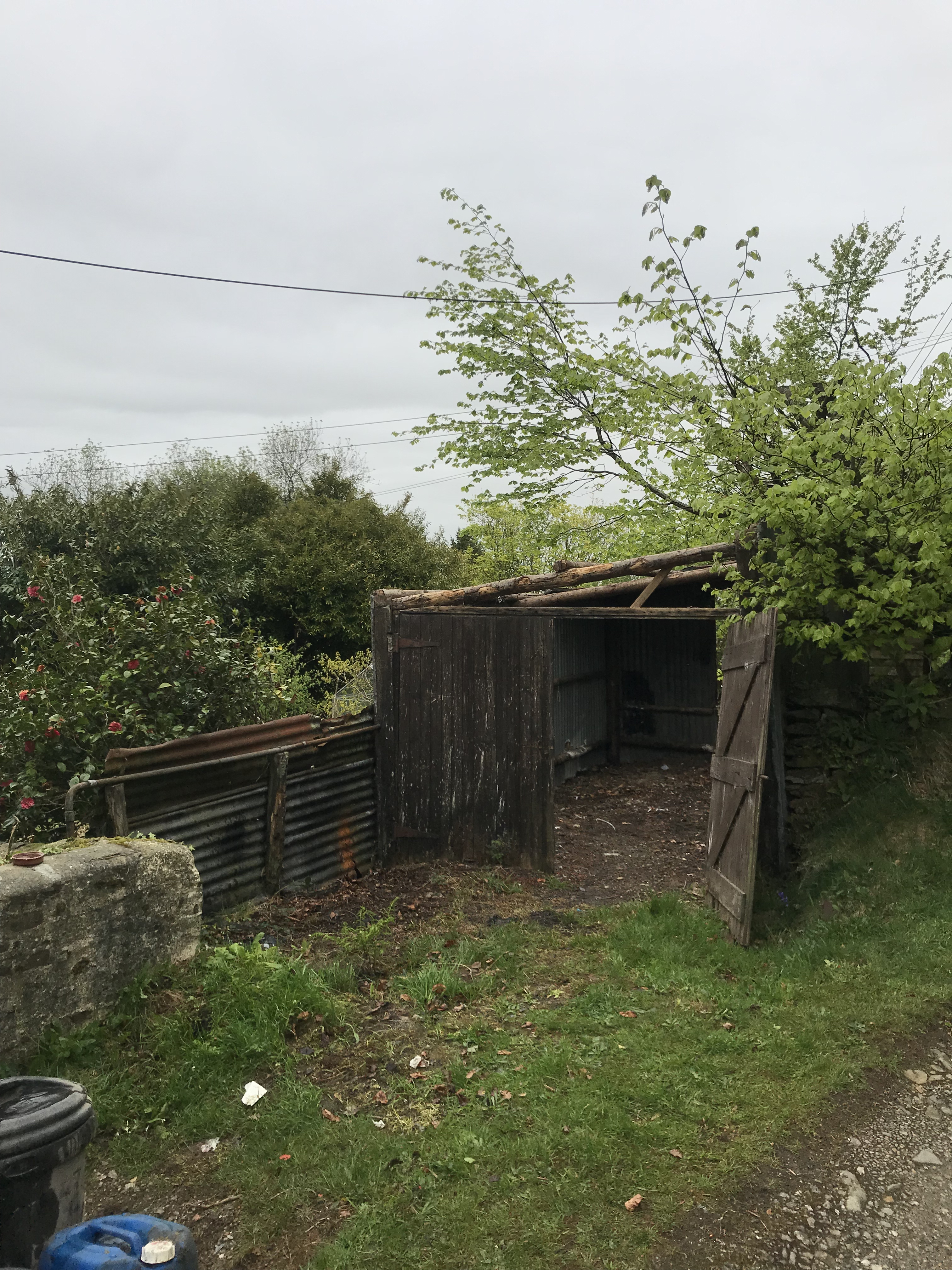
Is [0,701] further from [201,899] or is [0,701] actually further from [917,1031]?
[917,1031]

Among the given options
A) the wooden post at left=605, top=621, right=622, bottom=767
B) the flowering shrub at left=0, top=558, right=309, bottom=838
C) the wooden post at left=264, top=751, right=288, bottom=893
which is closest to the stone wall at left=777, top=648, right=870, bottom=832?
the wooden post at left=264, top=751, right=288, bottom=893

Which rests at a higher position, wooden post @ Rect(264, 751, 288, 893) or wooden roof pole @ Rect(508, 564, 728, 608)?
wooden roof pole @ Rect(508, 564, 728, 608)

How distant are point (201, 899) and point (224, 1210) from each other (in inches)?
92.8

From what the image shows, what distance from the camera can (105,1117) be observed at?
3.94m

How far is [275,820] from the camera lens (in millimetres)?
6723

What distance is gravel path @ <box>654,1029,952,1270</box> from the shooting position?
306cm

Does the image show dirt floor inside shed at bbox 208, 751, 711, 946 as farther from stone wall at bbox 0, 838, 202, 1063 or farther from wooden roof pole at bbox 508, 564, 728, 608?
wooden roof pole at bbox 508, 564, 728, 608

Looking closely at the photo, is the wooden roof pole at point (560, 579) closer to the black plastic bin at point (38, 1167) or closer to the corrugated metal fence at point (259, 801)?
the corrugated metal fence at point (259, 801)

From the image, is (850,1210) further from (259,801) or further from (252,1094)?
(259,801)

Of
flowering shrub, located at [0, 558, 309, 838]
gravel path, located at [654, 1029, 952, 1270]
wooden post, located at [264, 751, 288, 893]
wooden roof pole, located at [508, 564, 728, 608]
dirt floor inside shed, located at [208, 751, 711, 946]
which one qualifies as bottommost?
dirt floor inside shed, located at [208, 751, 711, 946]

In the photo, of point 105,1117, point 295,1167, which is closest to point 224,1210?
point 295,1167

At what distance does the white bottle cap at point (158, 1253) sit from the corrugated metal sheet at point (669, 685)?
38.8ft

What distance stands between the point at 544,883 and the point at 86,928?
4128 millimetres

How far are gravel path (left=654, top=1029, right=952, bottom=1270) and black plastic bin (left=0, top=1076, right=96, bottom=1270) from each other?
203cm
